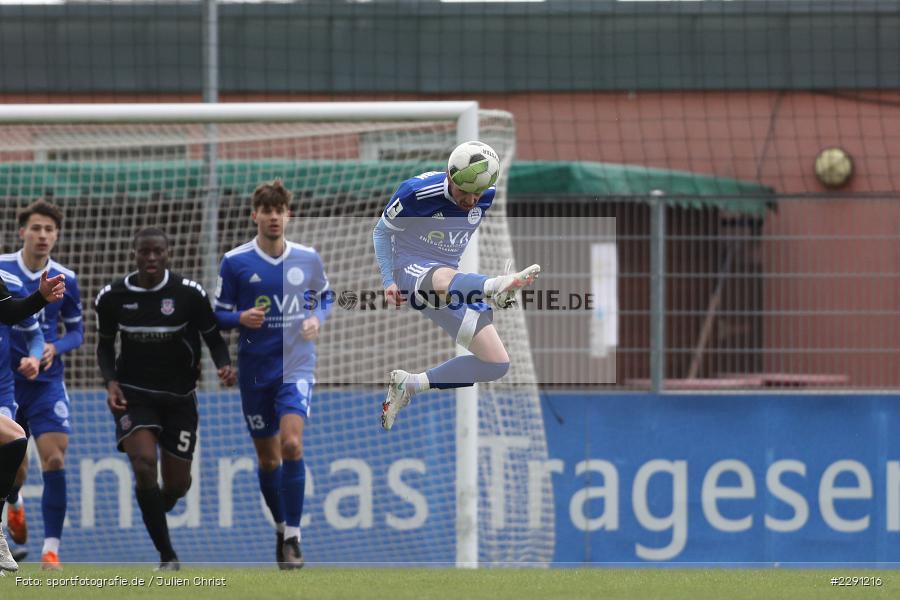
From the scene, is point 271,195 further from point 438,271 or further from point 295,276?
point 438,271

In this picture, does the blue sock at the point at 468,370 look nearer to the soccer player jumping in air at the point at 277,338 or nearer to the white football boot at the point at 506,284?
the white football boot at the point at 506,284

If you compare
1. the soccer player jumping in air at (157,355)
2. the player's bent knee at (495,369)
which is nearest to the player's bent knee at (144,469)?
the soccer player jumping in air at (157,355)

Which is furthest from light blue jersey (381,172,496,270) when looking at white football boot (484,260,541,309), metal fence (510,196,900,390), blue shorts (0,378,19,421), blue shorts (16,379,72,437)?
blue shorts (16,379,72,437)

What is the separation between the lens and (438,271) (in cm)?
754

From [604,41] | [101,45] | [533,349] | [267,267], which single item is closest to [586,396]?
[533,349]

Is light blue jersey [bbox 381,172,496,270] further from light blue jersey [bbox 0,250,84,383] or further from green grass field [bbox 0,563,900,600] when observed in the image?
light blue jersey [bbox 0,250,84,383]

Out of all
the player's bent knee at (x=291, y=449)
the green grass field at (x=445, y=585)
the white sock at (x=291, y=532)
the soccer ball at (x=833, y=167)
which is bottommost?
the green grass field at (x=445, y=585)

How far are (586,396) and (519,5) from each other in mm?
4614

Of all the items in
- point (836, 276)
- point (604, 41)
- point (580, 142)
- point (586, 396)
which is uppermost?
point (604, 41)

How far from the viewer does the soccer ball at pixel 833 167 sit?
44.1 ft

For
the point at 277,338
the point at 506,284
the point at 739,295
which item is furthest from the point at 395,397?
the point at 739,295

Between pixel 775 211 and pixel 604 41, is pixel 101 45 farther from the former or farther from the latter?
pixel 775 211

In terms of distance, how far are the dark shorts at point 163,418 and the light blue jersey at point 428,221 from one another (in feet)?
5.77

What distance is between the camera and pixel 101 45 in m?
13.3
